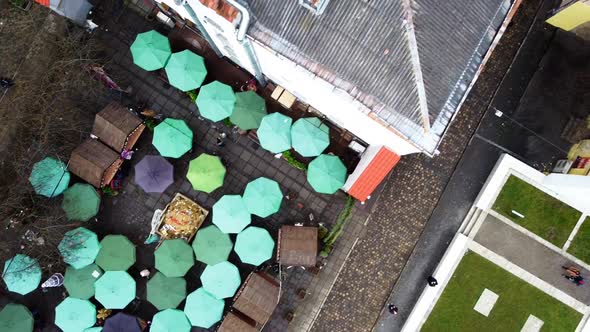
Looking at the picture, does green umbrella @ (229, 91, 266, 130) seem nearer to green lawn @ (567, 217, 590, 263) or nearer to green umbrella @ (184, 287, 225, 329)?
green umbrella @ (184, 287, 225, 329)

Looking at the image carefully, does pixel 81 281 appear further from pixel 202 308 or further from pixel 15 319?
pixel 202 308

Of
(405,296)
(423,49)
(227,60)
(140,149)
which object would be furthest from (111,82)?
(405,296)

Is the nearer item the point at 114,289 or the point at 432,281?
the point at 114,289

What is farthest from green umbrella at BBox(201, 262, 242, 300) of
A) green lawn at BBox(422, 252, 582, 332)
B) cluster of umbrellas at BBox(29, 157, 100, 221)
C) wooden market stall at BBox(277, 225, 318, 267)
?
green lawn at BBox(422, 252, 582, 332)

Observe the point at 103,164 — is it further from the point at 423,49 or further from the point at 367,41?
the point at 423,49

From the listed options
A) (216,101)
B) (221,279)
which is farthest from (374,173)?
(221,279)

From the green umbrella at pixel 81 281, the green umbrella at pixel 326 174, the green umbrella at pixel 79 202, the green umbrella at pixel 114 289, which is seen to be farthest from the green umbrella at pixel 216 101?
the green umbrella at pixel 81 281
